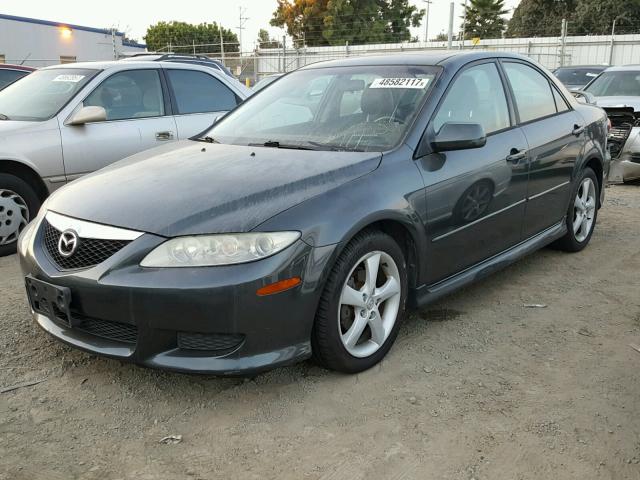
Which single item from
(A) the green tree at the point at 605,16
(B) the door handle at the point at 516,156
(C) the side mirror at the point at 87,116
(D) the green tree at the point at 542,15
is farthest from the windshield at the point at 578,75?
(D) the green tree at the point at 542,15

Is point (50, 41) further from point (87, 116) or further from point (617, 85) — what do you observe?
point (87, 116)

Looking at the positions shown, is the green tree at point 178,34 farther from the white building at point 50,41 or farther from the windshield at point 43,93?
the windshield at point 43,93

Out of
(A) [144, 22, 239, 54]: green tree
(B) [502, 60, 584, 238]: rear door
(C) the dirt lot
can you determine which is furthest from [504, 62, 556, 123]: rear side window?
Answer: (A) [144, 22, 239, 54]: green tree

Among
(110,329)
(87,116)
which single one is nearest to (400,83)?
(110,329)

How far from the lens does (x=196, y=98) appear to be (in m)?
6.13

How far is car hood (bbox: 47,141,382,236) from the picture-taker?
260cm

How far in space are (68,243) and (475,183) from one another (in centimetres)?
222

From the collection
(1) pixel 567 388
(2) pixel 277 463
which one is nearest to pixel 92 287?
(2) pixel 277 463

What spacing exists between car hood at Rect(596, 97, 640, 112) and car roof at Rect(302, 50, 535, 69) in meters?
5.18

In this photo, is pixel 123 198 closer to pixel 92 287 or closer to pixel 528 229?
pixel 92 287

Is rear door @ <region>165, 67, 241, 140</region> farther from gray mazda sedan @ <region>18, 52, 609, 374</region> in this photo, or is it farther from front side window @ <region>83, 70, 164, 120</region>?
gray mazda sedan @ <region>18, 52, 609, 374</region>

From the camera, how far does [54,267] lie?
2.74 metres

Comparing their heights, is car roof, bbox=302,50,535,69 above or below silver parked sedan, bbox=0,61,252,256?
above

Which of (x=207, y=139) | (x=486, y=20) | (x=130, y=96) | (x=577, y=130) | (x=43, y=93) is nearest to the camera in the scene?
(x=207, y=139)
